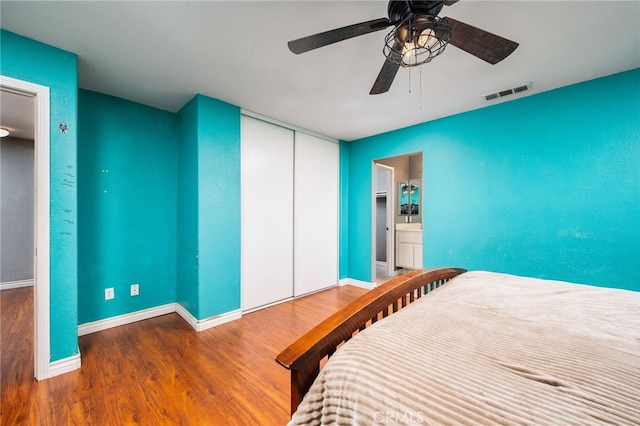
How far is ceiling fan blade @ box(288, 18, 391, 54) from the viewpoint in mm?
1175

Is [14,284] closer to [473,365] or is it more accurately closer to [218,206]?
[218,206]

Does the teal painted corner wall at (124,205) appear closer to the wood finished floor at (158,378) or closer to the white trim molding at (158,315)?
the white trim molding at (158,315)

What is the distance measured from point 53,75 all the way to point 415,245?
4.96m

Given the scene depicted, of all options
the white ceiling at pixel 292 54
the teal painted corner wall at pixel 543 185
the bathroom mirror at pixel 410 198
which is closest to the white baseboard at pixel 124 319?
the white ceiling at pixel 292 54

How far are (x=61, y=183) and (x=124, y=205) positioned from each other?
0.86 metres

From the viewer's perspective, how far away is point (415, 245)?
4629 mm

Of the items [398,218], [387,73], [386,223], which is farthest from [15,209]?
[398,218]

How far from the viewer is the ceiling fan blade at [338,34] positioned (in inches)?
46.3

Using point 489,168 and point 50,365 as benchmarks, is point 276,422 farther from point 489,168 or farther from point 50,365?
point 489,168

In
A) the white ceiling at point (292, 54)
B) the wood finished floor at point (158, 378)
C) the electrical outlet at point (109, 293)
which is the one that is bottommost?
the wood finished floor at point (158, 378)

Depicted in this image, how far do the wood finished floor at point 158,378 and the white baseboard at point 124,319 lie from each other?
8cm

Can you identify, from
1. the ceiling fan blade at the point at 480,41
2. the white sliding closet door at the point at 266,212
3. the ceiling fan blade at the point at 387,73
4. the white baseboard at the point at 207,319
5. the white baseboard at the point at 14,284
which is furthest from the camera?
the white baseboard at the point at 14,284

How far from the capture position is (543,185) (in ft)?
7.93

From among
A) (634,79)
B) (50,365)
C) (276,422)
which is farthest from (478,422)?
(634,79)
